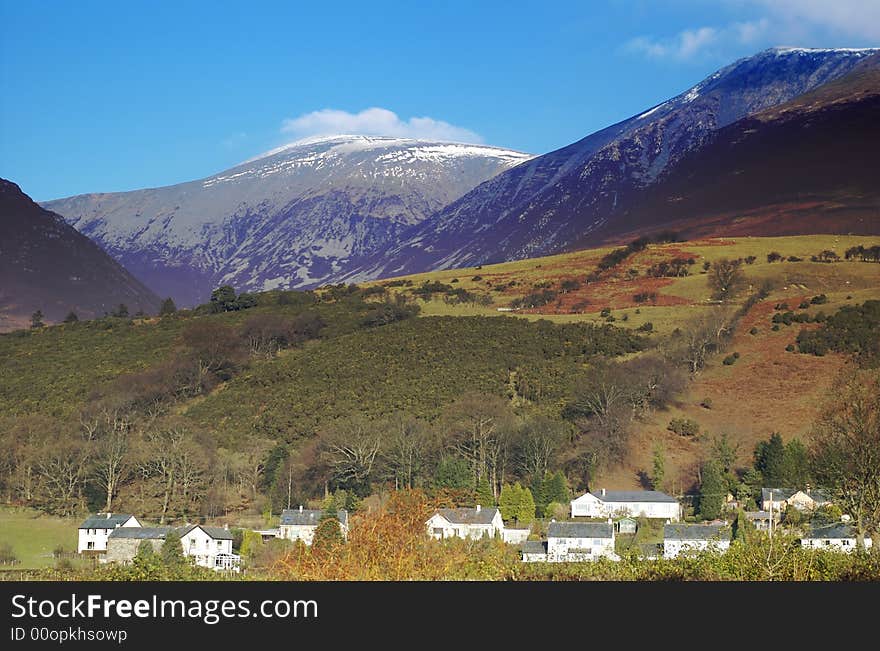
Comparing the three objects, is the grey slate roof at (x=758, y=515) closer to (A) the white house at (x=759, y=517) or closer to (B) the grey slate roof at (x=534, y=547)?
(A) the white house at (x=759, y=517)

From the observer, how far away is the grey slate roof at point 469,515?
161 ft

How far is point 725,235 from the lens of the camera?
14812 centimetres

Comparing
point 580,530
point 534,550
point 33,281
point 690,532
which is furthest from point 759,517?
point 33,281

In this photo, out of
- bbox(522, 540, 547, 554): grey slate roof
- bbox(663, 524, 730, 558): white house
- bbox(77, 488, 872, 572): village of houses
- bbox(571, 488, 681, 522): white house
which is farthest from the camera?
bbox(571, 488, 681, 522): white house

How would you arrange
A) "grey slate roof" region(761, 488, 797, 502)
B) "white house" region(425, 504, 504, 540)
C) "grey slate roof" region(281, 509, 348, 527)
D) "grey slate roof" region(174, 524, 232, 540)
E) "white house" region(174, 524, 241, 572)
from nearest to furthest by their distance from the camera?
"white house" region(174, 524, 241, 572)
"grey slate roof" region(174, 524, 232, 540)
"white house" region(425, 504, 504, 540)
"grey slate roof" region(281, 509, 348, 527)
"grey slate roof" region(761, 488, 797, 502)

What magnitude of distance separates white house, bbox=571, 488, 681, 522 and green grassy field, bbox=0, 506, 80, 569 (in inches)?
925

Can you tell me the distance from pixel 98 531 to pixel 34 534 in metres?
3.45

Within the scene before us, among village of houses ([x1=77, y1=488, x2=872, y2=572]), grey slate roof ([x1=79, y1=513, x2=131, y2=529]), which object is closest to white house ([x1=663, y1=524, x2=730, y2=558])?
village of houses ([x1=77, y1=488, x2=872, y2=572])

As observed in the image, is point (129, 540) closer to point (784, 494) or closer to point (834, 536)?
point (834, 536)

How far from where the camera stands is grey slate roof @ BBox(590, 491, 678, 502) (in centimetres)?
5538

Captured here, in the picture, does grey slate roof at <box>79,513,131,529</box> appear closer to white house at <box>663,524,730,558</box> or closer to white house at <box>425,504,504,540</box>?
white house at <box>425,504,504,540</box>

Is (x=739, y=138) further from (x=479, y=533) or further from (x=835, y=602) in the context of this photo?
(x=835, y=602)

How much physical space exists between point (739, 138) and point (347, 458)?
153664 mm

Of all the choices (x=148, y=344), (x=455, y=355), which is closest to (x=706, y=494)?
(x=455, y=355)
